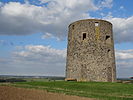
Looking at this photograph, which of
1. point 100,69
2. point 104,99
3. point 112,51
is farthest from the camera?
point 112,51

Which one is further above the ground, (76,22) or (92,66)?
(76,22)

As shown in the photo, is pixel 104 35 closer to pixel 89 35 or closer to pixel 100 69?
pixel 89 35

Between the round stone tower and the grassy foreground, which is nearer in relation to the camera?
the grassy foreground

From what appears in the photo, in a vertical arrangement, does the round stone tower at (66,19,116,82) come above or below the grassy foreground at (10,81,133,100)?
above

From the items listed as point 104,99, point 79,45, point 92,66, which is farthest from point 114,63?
point 104,99

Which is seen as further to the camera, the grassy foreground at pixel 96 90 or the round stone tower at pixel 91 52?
the round stone tower at pixel 91 52

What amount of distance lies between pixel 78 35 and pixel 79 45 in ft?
4.22

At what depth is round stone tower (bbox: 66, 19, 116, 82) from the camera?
20578 millimetres

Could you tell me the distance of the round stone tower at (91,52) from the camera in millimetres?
20578

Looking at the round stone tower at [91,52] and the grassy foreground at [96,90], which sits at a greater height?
the round stone tower at [91,52]

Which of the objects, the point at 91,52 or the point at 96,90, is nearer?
the point at 96,90

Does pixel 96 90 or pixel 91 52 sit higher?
pixel 91 52

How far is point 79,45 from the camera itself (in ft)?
70.2

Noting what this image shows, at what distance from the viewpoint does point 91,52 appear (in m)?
20.8
